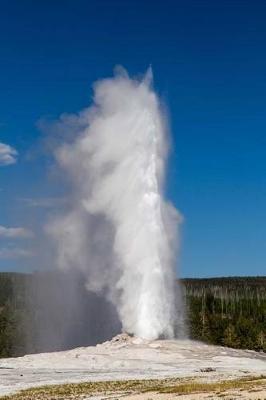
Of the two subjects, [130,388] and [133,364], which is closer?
[130,388]

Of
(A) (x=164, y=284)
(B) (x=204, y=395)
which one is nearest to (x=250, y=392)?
(B) (x=204, y=395)

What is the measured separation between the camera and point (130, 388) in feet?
125

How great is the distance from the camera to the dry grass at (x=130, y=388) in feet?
108

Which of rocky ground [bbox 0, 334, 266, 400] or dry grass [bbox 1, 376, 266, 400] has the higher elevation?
rocky ground [bbox 0, 334, 266, 400]

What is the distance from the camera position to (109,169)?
79.2 metres

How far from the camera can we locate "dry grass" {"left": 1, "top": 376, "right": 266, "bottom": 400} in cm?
3294

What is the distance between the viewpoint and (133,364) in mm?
53562

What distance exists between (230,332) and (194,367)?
42.3m

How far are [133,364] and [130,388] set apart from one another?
15684 mm

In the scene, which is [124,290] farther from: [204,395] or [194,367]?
[204,395]

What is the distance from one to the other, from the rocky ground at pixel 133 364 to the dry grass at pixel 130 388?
226 cm

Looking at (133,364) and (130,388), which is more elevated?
(133,364)

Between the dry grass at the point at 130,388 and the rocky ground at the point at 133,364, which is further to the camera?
the rocky ground at the point at 133,364

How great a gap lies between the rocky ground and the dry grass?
7.42 ft
